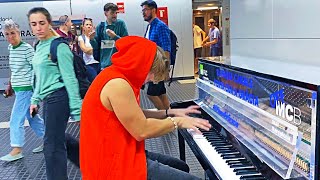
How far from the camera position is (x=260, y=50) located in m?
2.40

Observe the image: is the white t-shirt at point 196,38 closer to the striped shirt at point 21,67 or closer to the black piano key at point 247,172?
the striped shirt at point 21,67

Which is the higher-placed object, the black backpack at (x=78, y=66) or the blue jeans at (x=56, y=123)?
the black backpack at (x=78, y=66)

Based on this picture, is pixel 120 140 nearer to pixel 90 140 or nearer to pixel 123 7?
pixel 90 140

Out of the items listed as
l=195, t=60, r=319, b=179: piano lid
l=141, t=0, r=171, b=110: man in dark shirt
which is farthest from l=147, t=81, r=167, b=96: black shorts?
l=195, t=60, r=319, b=179: piano lid

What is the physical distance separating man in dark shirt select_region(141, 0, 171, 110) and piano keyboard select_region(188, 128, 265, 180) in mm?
2139

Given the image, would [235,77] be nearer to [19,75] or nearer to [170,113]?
[170,113]

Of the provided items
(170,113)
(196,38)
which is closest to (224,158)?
(170,113)

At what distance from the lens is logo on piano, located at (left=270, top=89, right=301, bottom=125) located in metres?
1.23

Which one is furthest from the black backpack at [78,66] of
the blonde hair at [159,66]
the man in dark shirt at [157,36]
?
the man in dark shirt at [157,36]

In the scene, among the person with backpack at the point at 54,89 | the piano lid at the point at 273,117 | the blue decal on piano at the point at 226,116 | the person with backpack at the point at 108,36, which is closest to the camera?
the piano lid at the point at 273,117

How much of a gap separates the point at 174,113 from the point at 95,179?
71 centimetres

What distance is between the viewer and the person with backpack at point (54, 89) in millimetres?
2766

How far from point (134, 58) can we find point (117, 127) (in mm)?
345

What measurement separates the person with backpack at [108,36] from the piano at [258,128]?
Result: 249 cm
